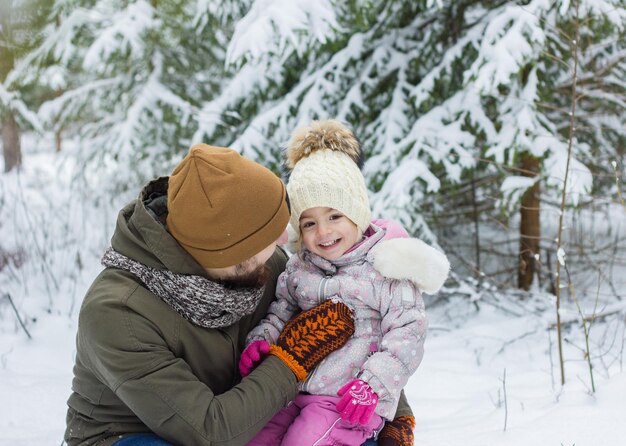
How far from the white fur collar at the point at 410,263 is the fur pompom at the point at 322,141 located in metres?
0.46

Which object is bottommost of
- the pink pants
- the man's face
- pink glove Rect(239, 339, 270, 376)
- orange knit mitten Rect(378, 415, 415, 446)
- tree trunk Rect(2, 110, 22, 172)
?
tree trunk Rect(2, 110, 22, 172)

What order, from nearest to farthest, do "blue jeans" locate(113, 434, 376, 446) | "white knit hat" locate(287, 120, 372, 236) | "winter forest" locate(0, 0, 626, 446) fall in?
1. "blue jeans" locate(113, 434, 376, 446)
2. "white knit hat" locate(287, 120, 372, 236)
3. "winter forest" locate(0, 0, 626, 446)

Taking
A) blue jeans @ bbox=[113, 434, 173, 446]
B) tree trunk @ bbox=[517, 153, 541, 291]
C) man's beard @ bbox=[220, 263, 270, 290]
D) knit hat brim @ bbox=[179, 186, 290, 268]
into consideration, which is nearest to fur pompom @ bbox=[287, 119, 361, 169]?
knit hat brim @ bbox=[179, 186, 290, 268]

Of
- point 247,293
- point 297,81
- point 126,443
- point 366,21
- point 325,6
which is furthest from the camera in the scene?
point 297,81

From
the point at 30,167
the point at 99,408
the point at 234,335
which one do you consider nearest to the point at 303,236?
the point at 234,335

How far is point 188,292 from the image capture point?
190 centimetres

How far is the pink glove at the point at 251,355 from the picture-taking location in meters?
2.11

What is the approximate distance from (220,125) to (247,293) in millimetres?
3513

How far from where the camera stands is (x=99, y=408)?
6.46ft

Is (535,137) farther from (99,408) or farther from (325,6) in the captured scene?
(99,408)

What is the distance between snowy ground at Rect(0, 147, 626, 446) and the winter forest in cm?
2

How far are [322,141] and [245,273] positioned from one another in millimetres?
706

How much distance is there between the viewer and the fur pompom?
242 centimetres

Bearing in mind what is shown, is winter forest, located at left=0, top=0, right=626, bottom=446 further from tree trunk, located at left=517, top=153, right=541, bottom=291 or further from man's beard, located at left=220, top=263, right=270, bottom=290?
man's beard, located at left=220, top=263, right=270, bottom=290
